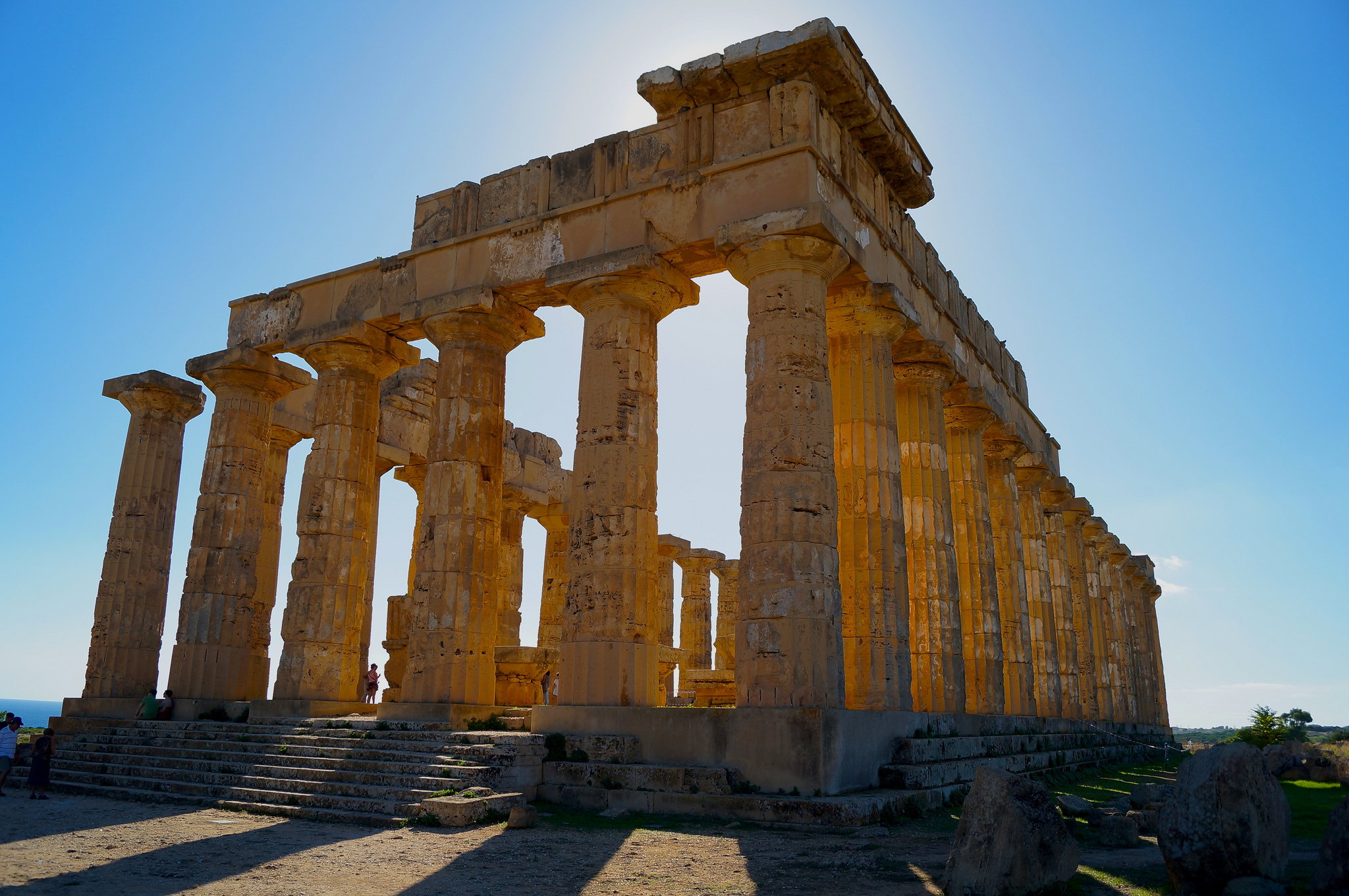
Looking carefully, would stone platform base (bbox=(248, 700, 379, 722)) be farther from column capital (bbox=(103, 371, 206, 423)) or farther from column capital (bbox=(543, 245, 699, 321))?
column capital (bbox=(103, 371, 206, 423))

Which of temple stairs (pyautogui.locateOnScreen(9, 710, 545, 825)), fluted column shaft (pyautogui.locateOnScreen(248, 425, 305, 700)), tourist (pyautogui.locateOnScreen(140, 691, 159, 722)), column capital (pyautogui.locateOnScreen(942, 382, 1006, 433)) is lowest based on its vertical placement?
temple stairs (pyautogui.locateOnScreen(9, 710, 545, 825))

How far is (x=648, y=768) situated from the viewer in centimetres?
1223

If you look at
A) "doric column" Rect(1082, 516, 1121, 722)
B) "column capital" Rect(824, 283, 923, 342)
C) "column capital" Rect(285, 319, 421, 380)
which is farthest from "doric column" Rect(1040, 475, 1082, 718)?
"column capital" Rect(285, 319, 421, 380)

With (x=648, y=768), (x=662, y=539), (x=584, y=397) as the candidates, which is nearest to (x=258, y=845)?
(x=648, y=768)

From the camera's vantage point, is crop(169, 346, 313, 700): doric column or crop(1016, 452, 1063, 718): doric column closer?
crop(169, 346, 313, 700): doric column

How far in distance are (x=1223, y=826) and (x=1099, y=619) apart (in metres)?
29.6

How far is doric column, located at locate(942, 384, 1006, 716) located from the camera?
1942 cm

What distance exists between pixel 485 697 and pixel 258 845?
21.6 ft

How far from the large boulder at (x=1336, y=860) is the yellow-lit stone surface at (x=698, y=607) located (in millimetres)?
27452

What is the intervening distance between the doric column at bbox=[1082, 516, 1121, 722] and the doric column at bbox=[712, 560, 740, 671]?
11660 mm

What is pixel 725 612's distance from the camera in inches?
1300

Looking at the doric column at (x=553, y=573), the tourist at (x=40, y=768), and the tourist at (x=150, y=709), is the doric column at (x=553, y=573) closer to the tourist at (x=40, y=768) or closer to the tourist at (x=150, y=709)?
the tourist at (x=150, y=709)

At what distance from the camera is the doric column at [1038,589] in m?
24.0

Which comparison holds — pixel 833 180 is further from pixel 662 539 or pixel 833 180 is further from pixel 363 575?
pixel 662 539
